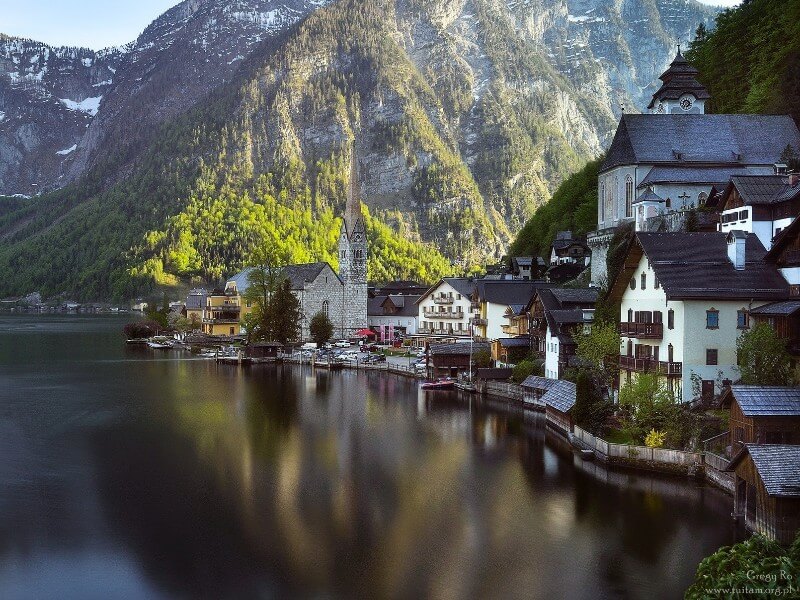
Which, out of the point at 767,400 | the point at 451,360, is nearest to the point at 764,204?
the point at 767,400

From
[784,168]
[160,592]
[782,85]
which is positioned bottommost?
[160,592]

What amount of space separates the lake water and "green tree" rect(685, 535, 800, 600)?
8299 mm

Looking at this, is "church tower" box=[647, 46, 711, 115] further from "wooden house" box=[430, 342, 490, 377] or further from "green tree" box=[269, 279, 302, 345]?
"green tree" box=[269, 279, 302, 345]

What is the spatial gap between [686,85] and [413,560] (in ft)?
216

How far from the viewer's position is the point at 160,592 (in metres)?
25.0

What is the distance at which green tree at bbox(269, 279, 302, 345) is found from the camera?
10012cm

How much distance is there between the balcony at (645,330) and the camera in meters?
42.5

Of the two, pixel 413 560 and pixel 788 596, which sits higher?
pixel 788 596

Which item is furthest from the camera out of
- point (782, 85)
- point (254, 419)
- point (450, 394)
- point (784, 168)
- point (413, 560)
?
point (782, 85)

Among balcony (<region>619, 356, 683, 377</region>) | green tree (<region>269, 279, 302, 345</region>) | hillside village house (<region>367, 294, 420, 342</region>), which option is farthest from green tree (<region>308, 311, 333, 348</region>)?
balcony (<region>619, 356, 683, 377</region>)

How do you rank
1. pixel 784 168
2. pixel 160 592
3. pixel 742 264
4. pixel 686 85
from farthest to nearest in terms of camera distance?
pixel 686 85, pixel 784 168, pixel 742 264, pixel 160 592

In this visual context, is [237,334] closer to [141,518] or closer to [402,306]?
[402,306]

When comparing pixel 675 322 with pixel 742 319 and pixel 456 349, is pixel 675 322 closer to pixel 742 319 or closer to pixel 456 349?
pixel 742 319

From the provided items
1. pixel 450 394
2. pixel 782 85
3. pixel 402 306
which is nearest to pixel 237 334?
pixel 402 306
